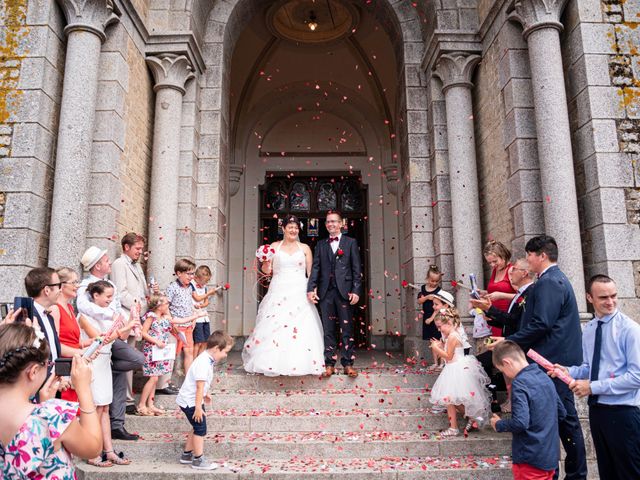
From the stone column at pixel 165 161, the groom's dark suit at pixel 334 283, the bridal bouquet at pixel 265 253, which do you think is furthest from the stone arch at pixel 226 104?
the groom's dark suit at pixel 334 283

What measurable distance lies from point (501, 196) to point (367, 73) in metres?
6.17

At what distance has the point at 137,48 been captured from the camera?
6.27 m

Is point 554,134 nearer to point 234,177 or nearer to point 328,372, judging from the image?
point 328,372

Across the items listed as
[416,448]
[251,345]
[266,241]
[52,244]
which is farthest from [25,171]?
[266,241]

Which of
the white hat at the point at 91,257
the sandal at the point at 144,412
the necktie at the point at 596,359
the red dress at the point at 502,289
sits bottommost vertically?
the sandal at the point at 144,412

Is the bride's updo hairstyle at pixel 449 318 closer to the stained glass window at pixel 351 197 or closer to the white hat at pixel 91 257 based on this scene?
the white hat at pixel 91 257

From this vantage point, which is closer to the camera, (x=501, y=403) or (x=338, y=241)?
(x=501, y=403)

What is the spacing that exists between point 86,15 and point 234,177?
238 inches

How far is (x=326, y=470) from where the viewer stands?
3684mm

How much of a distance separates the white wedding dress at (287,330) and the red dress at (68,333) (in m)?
2.02

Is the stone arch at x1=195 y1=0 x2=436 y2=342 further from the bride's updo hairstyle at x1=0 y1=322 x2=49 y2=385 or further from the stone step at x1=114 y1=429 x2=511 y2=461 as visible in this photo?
the bride's updo hairstyle at x1=0 y1=322 x2=49 y2=385

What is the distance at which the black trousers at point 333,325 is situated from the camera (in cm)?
545

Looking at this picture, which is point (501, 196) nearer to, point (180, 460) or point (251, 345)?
point (251, 345)

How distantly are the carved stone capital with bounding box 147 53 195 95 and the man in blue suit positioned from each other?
5.20m
